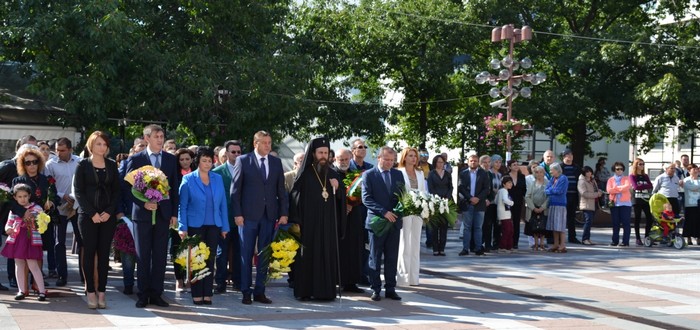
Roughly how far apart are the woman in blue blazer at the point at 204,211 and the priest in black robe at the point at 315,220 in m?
0.86

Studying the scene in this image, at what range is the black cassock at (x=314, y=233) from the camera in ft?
35.2

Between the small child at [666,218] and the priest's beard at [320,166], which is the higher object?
the priest's beard at [320,166]

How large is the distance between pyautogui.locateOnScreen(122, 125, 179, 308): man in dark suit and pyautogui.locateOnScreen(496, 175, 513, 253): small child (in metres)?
8.37

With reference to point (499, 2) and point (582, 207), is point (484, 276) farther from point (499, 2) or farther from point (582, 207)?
point (499, 2)

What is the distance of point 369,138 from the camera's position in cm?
3912

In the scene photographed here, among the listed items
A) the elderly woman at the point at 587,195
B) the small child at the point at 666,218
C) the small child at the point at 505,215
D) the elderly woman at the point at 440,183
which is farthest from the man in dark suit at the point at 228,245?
the small child at the point at 666,218

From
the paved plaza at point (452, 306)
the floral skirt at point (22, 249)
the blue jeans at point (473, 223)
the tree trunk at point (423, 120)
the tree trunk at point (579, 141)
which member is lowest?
the paved plaza at point (452, 306)

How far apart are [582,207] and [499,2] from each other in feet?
59.8

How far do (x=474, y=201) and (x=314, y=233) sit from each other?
6.38 m

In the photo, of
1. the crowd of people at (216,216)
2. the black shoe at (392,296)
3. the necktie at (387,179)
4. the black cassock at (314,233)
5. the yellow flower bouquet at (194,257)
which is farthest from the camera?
the necktie at (387,179)

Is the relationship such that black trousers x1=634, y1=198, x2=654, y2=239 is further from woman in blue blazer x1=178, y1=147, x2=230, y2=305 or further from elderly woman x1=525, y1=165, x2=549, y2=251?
woman in blue blazer x1=178, y1=147, x2=230, y2=305

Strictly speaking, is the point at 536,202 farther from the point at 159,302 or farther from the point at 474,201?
the point at 159,302

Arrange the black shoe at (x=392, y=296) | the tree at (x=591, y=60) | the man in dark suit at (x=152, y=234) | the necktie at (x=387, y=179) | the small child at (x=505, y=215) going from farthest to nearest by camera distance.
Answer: the tree at (x=591, y=60) → the small child at (x=505, y=215) → the necktie at (x=387, y=179) → the black shoe at (x=392, y=296) → the man in dark suit at (x=152, y=234)

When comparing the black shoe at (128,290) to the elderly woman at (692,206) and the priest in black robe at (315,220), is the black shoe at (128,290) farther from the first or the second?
the elderly woman at (692,206)
